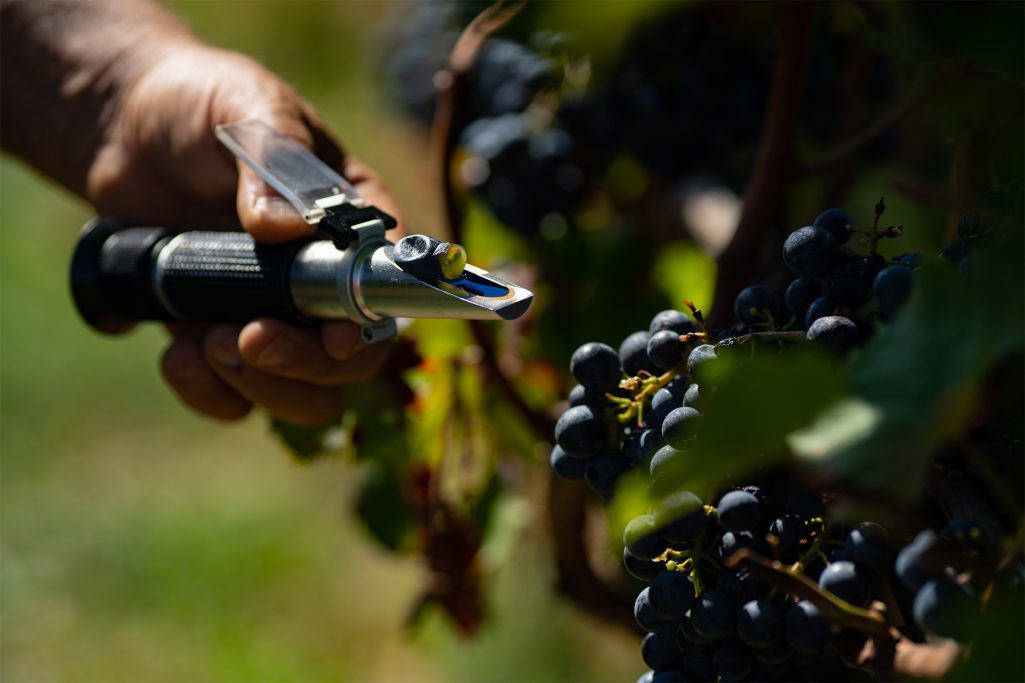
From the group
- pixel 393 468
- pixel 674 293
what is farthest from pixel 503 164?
pixel 393 468

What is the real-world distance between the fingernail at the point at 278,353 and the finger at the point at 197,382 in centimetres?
19

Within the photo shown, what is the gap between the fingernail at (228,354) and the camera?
2.95 feet

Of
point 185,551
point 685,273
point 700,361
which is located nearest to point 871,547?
point 700,361

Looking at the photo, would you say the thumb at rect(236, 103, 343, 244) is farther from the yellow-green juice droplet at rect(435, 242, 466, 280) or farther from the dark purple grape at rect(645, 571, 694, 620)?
the dark purple grape at rect(645, 571, 694, 620)

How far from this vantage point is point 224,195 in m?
1.10

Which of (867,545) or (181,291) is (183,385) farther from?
(867,545)

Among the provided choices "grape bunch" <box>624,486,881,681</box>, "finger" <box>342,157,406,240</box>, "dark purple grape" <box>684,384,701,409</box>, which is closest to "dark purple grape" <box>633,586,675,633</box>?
"grape bunch" <box>624,486,881,681</box>

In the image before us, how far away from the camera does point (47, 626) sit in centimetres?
234

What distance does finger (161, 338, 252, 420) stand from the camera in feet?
3.28

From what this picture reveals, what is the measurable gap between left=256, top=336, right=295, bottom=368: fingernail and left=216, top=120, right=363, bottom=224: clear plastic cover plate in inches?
4.7

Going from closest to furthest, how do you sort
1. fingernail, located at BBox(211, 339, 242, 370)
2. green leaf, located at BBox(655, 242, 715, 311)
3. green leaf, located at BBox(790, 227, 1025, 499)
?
green leaf, located at BBox(790, 227, 1025, 499)
fingernail, located at BBox(211, 339, 242, 370)
green leaf, located at BBox(655, 242, 715, 311)

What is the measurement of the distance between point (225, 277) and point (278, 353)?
0.24 feet

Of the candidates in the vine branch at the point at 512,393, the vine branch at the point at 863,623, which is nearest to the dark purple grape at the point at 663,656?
the vine branch at the point at 863,623

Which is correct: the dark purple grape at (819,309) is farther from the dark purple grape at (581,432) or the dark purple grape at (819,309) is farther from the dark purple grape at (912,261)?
the dark purple grape at (581,432)
